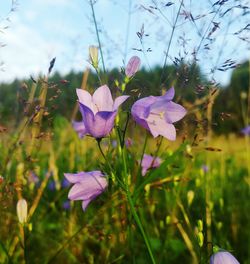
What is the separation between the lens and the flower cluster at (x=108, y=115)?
980 mm

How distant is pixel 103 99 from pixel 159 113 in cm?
16

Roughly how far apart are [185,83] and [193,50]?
0.07 m

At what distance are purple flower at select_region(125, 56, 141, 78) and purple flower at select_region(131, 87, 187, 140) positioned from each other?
0.07m

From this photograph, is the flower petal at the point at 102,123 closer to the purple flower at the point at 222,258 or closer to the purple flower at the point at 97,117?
the purple flower at the point at 97,117

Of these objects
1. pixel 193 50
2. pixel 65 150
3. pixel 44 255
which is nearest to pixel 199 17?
pixel 193 50

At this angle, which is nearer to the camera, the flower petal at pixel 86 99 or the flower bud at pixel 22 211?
the flower petal at pixel 86 99

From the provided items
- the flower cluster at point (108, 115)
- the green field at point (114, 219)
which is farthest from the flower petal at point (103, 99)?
the green field at point (114, 219)

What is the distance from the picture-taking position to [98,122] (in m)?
0.98

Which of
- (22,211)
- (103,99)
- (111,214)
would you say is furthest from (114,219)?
(103,99)

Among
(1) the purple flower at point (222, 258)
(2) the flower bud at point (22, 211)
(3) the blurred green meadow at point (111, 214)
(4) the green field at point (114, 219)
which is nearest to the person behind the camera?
(1) the purple flower at point (222, 258)

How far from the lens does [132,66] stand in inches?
41.8

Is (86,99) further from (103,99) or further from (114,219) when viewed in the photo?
(114,219)

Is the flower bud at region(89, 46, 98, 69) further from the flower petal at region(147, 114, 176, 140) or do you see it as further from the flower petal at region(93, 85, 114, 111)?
the flower petal at region(147, 114, 176, 140)

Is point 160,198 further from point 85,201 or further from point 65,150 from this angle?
point 85,201
